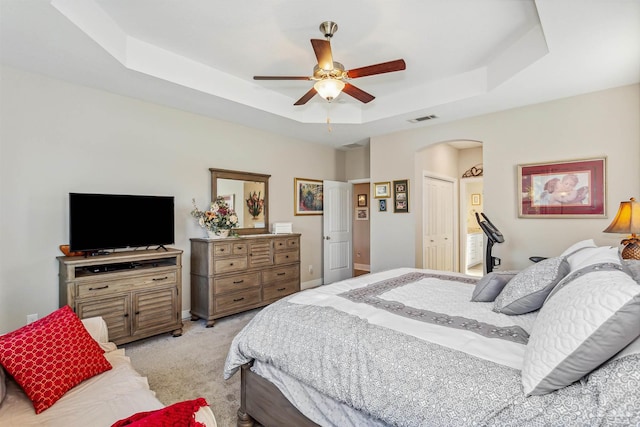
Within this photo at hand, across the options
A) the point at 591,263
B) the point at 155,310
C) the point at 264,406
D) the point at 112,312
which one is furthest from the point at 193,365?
the point at 591,263

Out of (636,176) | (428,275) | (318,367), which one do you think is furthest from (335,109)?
(318,367)

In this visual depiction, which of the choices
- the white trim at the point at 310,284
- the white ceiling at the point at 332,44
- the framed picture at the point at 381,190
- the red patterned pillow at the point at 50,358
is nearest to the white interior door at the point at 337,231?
the white trim at the point at 310,284

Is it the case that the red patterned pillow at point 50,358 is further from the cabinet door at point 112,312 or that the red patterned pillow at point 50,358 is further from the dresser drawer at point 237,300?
the dresser drawer at point 237,300

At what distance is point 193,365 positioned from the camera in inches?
109

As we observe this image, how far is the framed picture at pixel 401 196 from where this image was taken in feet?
15.9

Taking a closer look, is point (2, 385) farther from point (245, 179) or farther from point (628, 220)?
point (628, 220)

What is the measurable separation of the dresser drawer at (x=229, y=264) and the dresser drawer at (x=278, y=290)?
0.53 meters

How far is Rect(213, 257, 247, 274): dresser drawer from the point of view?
382 centimetres

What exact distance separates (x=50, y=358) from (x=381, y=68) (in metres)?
2.68

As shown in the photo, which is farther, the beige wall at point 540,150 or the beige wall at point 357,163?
the beige wall at point 357,163

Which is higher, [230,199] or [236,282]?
[230,199]

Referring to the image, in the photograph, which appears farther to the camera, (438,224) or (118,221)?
(438,224)

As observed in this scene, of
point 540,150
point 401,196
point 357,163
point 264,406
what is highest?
point 357,163

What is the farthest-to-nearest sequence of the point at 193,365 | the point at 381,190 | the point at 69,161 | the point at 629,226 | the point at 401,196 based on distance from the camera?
the point at 381,190, the point at 401,196, the point at 69,161, the point at 193,365, the point at 629,226
